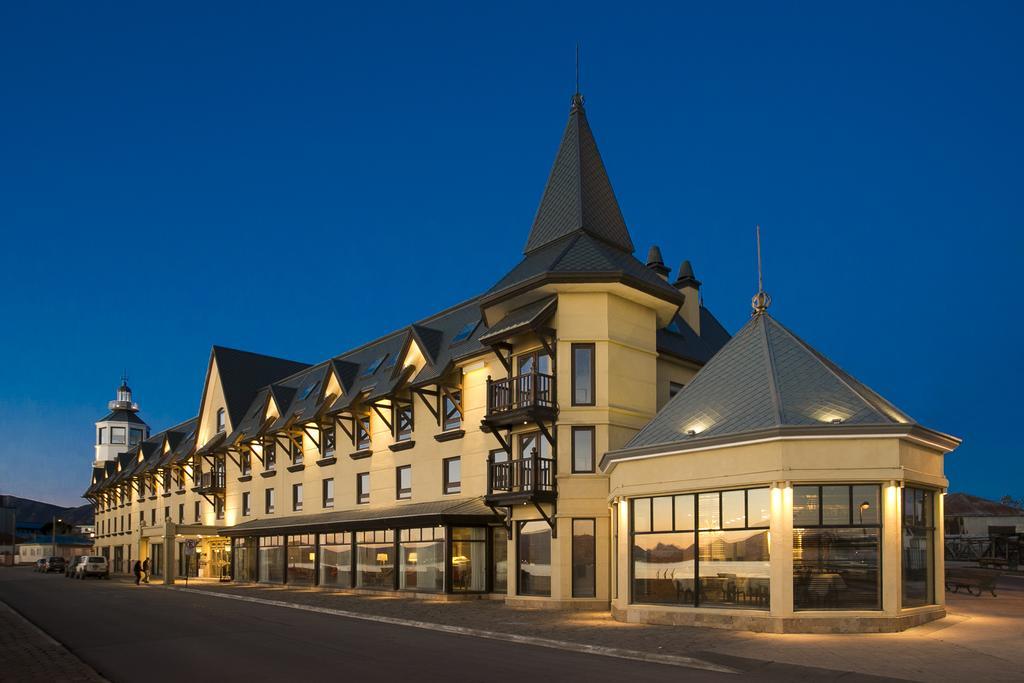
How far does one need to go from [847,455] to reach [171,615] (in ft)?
64.3

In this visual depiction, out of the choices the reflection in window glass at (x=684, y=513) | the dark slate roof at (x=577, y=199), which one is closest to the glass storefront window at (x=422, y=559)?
the dark slate roof at (x=577, y=199)

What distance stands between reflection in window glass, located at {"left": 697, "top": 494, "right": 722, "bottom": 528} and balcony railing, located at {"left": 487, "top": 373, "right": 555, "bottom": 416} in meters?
6.96

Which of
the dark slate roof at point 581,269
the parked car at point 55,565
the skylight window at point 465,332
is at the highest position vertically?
the dark slate roof at point 581,269

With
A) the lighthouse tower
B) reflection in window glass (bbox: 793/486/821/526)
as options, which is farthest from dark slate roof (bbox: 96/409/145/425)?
reflection in window glass (bbox: 793/486/821/526)

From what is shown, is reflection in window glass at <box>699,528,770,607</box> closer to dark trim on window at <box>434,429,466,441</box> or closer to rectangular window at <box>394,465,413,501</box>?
dark trim on window at <box>434,429,466,441</box>

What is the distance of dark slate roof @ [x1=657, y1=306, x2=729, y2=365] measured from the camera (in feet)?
102

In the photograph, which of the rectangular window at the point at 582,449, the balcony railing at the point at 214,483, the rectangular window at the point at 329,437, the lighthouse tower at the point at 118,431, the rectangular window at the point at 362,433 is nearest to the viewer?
the rectangular window at the point at 582,449

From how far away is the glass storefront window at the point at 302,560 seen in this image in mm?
41906

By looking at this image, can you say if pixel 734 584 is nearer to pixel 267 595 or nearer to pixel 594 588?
pixel 594 588

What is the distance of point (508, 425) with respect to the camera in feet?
93.2

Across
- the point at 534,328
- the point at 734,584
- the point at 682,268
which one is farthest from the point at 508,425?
the point at 682,268

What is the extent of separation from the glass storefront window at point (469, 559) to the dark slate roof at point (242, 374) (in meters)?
27.6

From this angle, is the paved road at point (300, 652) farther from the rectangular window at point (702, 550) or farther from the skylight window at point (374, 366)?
the skylight window at point (374, 366)

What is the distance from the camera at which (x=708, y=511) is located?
2039cm
